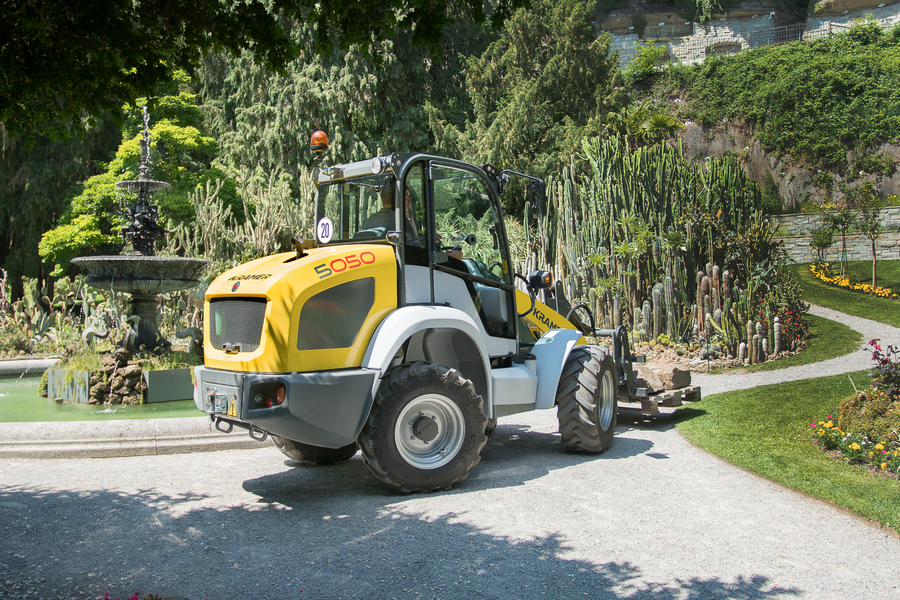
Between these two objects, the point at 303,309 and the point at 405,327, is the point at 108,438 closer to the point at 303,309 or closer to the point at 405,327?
the point at 303,309

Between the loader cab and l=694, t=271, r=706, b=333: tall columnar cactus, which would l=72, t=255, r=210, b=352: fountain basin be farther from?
l=694, t=271, r=706, b=333: tall columnar cactus

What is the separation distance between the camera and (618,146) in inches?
615

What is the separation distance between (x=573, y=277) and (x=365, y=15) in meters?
11.5

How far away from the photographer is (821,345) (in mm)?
14062

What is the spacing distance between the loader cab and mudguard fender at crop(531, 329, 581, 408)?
259 millimetres

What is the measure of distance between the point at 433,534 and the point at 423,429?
3.41 ft

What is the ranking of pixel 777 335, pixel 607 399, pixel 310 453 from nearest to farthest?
pixel 310 453 → pixel 607 399 → pixel 777 335

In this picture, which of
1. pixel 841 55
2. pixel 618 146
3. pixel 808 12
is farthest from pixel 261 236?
pixel 808 12

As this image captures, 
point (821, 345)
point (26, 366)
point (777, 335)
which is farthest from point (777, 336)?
point (26, 366)

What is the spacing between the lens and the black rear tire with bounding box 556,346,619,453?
584 centimetres

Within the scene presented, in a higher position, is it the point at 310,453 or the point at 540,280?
the point at 540,280

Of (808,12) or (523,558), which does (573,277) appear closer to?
(523,558)

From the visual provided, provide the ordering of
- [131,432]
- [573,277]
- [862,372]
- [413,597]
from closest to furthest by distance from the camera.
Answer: [413,597]
[131,432]
[862,372]
[573,277]

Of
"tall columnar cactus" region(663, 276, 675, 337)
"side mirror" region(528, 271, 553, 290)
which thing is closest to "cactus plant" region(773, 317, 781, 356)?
"tall columnar cactus" region(663, 276, 675, 337)
